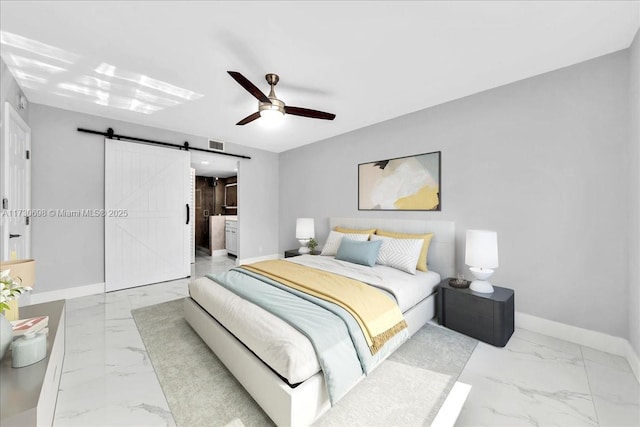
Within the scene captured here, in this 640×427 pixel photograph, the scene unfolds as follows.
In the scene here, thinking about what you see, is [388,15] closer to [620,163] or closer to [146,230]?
[620,163]

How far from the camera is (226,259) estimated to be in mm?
6395

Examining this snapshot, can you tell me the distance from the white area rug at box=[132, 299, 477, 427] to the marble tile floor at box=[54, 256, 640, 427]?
0.11 metres

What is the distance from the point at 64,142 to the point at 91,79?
4.70 ft

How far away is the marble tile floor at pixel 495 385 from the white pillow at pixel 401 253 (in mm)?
1015

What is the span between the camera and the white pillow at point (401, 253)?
299cm

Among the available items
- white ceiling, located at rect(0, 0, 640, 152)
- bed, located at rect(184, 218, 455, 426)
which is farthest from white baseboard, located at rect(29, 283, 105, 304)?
white ceiling, located at rect(0, 0, 640, 152)

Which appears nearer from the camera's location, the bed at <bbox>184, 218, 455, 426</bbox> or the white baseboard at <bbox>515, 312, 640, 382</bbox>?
the bed at <bbox>184, 218, 455, 426</bbox>

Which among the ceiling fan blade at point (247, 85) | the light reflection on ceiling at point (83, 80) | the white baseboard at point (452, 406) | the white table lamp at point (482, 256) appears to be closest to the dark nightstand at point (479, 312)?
the white table lamp at point (482, 256)

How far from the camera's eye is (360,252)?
10.7ft

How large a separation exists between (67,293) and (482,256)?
5.28 metres

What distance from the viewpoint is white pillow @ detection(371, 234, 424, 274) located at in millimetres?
2990

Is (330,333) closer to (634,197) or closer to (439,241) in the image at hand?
(439,241)

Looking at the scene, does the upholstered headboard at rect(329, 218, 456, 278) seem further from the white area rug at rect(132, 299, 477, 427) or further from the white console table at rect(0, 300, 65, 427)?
the white console table at rect(0, 300, 65, 427)

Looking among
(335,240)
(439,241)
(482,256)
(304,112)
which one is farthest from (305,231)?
(482,256)
